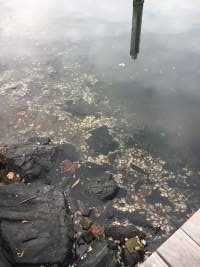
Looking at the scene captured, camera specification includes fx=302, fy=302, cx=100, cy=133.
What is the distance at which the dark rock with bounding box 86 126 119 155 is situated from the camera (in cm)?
864

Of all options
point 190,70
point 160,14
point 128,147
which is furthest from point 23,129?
point 160,14

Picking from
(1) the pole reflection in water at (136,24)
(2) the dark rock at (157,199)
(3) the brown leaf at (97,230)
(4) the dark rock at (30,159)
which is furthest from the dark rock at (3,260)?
(1) the pole reflection in water at (136,24)

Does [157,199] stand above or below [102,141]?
below

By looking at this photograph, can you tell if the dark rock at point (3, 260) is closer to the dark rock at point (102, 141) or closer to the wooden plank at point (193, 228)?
the wooden plank at point (193, 228)

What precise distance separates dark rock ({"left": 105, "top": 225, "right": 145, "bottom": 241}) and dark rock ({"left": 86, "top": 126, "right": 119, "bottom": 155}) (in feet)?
8.12

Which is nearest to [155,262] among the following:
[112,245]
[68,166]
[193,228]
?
[193,228]

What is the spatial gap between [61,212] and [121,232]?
1.36 m

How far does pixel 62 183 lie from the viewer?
770 cm

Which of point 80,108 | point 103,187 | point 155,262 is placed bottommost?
point 103,187

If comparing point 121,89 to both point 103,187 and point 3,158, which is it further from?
point 3,158

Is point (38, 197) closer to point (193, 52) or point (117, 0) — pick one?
point (193, 52)

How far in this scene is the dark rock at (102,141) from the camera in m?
8.64

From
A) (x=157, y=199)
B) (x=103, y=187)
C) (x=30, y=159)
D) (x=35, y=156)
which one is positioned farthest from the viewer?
(x=35, y=156)

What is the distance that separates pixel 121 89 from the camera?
10.9 m
